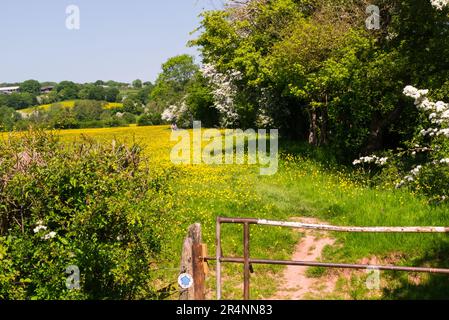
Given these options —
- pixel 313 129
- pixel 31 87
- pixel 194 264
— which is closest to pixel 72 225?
pixel 194 264

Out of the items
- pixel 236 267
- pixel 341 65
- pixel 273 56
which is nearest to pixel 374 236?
pixel 236 267

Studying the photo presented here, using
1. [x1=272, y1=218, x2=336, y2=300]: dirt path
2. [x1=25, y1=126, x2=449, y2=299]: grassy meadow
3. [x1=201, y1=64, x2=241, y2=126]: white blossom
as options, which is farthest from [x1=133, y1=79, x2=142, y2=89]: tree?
[x1=272, y1=218, x2=336, y2=300]: dirt path

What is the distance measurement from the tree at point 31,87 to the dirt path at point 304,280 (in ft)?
348

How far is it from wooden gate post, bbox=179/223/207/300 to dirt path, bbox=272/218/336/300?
143 inches

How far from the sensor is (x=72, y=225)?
787cm

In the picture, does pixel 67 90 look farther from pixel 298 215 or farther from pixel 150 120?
pixel 298 215

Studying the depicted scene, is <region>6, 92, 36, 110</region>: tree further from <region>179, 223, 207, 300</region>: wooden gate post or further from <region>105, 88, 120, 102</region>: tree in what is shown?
<region>179, 223, 207, 300</region>: wooden gate post

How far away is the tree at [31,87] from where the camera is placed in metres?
109

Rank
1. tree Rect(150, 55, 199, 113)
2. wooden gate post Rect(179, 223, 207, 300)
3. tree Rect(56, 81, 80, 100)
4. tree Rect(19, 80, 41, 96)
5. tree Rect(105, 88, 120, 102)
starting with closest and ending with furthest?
wooden gate post Rect(179, 223, 207, 300), tree Rect(150, 55, 199, 113), tree Rect(56, 81, 80, 100), tree Rect(19, 80, 41, 96), tree Rect(105, 88, 120, 102)

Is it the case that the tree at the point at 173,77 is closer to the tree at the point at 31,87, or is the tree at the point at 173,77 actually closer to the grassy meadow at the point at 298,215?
the tree at the point at 31,87

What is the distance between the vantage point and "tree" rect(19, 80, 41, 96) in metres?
109

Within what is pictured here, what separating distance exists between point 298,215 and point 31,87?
110 metres

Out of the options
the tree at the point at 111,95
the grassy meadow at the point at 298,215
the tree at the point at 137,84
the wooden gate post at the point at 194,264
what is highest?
the tree at the point at 137,84

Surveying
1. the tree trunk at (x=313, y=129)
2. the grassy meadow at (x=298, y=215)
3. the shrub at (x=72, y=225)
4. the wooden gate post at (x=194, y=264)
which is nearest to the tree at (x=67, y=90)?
the tree trunk at (x=313, y=129)
